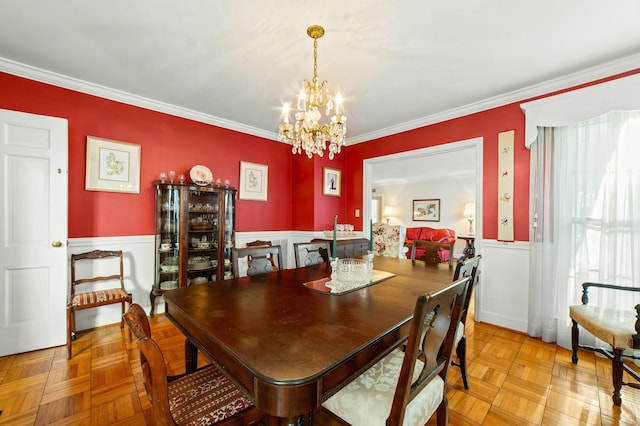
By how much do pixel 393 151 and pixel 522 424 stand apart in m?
3.10

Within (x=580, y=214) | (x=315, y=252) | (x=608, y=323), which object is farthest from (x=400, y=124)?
(x=608, y=323)

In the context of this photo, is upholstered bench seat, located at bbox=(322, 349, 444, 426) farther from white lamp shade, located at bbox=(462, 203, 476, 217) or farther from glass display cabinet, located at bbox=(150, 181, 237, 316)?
white lamp shade, located at bbox=(462, 203, 476, 217)

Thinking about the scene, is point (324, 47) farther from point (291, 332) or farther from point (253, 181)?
point (253, 181)

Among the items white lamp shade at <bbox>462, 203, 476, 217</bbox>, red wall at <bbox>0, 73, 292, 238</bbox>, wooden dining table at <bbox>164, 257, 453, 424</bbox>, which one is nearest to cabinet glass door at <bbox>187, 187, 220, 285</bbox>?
red wall at <bbox>0, 73, 292, 238</bbox>

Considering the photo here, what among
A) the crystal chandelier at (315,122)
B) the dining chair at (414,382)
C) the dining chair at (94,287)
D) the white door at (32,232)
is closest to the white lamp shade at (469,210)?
the crystal chandelier at (315,122)

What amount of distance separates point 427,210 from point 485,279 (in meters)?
5.39

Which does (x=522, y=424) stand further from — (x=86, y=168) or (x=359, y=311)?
(x=86, y=168)

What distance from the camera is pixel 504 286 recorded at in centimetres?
283

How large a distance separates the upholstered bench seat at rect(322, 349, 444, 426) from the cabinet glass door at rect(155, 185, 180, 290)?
8.26 ft

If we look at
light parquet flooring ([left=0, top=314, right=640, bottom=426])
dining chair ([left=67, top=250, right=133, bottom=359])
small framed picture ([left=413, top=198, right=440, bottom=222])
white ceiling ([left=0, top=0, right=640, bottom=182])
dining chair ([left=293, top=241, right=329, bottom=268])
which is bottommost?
light parquet flooring ([left=0, top=314, right=640, bottom=426])

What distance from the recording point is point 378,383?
3.67 feet

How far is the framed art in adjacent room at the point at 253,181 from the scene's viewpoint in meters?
3.76

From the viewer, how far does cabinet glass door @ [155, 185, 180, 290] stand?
2.92 m

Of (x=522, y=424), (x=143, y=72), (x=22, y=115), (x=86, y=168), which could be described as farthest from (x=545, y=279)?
(x=22, y=115)
